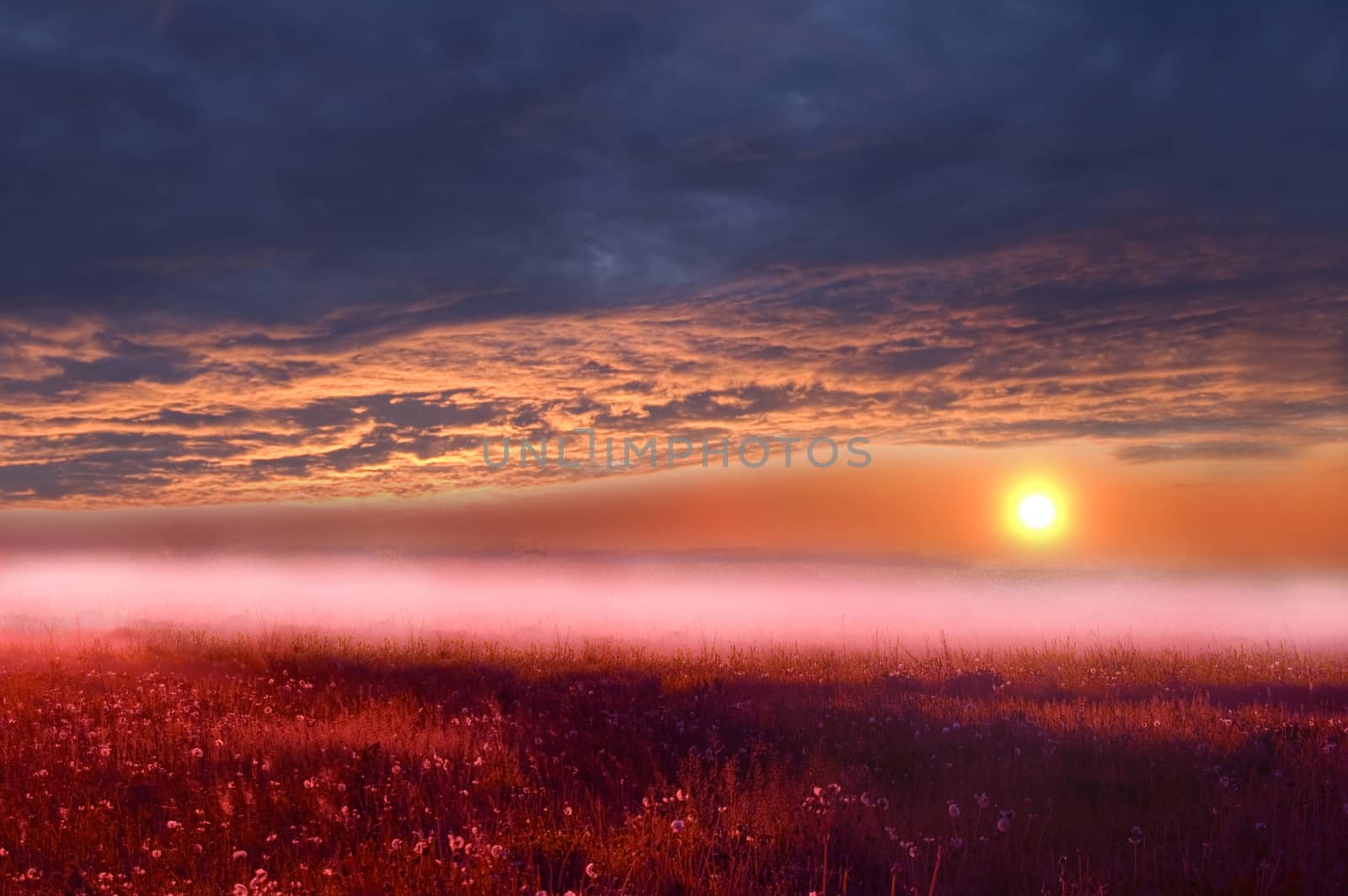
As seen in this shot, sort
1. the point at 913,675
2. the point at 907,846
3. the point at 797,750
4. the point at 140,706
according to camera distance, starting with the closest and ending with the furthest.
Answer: the point at 907,846 → the point at 797,750 → the point at 140,706 → the point at 913,675

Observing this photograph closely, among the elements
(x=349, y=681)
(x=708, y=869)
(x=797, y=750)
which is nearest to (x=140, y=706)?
(x=349, y=681)

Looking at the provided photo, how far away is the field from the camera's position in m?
6.24

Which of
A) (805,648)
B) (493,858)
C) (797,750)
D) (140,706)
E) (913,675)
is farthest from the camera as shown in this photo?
(805,648)

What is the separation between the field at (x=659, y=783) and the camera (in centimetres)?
624

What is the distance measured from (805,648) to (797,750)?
10552 millimetres

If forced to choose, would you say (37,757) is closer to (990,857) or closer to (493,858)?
(493,858)

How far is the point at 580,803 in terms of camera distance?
7988 mm

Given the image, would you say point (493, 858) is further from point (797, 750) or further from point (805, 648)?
point (805, 648)

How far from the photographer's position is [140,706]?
1205cm

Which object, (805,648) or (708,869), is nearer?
(708,869)

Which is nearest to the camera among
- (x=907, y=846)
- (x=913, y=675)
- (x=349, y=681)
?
(x=907, y=846)

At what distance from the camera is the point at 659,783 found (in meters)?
8.73

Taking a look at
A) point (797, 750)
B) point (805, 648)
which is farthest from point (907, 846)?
point (805, 648)

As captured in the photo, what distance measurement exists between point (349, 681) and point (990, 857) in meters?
11.3
